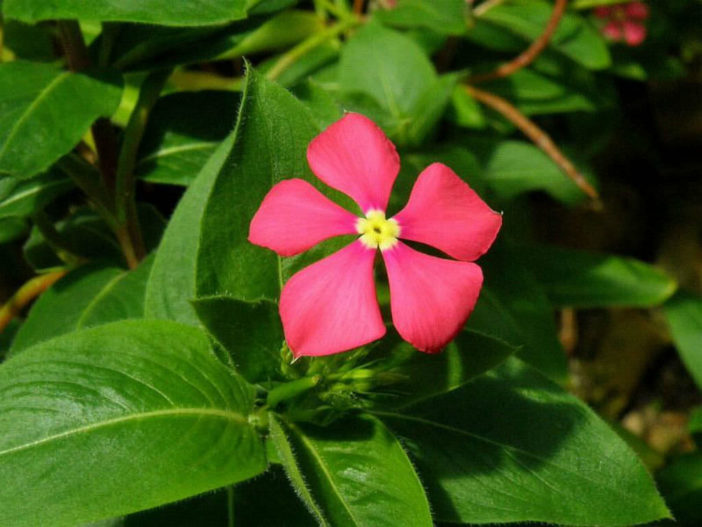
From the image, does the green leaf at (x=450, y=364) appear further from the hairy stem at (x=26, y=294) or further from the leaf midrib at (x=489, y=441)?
the hairy stem at (x=26, y=294)

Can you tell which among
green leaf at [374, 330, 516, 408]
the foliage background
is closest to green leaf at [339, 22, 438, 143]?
the foliage background

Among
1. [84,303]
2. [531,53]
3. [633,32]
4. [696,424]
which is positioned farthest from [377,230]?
[633,32]

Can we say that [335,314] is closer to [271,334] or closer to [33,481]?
[271,334]

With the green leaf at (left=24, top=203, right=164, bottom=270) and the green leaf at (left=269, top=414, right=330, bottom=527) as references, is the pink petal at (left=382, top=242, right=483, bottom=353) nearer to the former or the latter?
the green leaf at (left=269, top=414, right=330, bottom=527)

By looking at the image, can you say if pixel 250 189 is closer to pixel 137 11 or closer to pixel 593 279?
pixel 137 11

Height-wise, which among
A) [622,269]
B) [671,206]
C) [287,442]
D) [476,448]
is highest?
[287,442]

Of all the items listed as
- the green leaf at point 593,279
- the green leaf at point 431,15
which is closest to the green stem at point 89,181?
the green leaf at point 431,15

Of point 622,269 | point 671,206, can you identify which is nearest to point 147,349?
point 622,269
